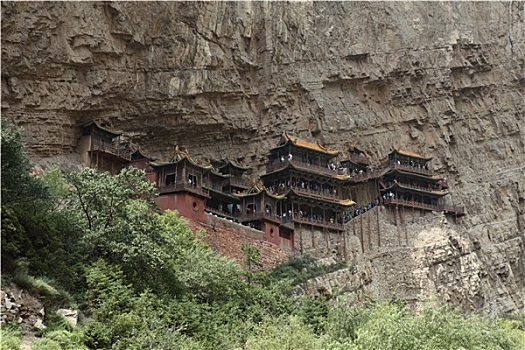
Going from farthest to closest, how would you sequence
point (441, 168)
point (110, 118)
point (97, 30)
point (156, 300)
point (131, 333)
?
point (441, 168) → point (110, 118) → point (97, 30) → point (156, 300) → point (131, 333)

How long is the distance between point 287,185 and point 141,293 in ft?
64.3

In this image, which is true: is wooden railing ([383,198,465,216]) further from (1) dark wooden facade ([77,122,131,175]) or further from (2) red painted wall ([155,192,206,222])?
(1) dark wooden facade ([77,122,131,175])

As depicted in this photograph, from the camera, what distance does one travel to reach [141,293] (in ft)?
61.9

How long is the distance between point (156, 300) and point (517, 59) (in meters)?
36.5

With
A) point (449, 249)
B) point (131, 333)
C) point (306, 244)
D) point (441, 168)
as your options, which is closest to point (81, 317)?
point (131, 333)

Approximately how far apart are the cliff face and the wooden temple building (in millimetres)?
1705

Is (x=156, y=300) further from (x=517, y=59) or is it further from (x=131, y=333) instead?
(x=517, y=59)

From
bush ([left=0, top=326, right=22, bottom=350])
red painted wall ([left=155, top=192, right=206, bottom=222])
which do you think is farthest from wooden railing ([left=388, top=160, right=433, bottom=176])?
bush ([left=0, top=326, right=22, bottom=350])

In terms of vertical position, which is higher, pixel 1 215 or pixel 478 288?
pixel 1 215

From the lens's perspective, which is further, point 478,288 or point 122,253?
point 478,288

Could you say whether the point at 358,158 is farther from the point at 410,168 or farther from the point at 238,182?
the point at 238,182

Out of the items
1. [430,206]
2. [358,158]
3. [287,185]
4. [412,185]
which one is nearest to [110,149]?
[287,185]

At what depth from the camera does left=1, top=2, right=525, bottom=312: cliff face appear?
3422 centimetres

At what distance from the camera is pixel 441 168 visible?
148 ft
